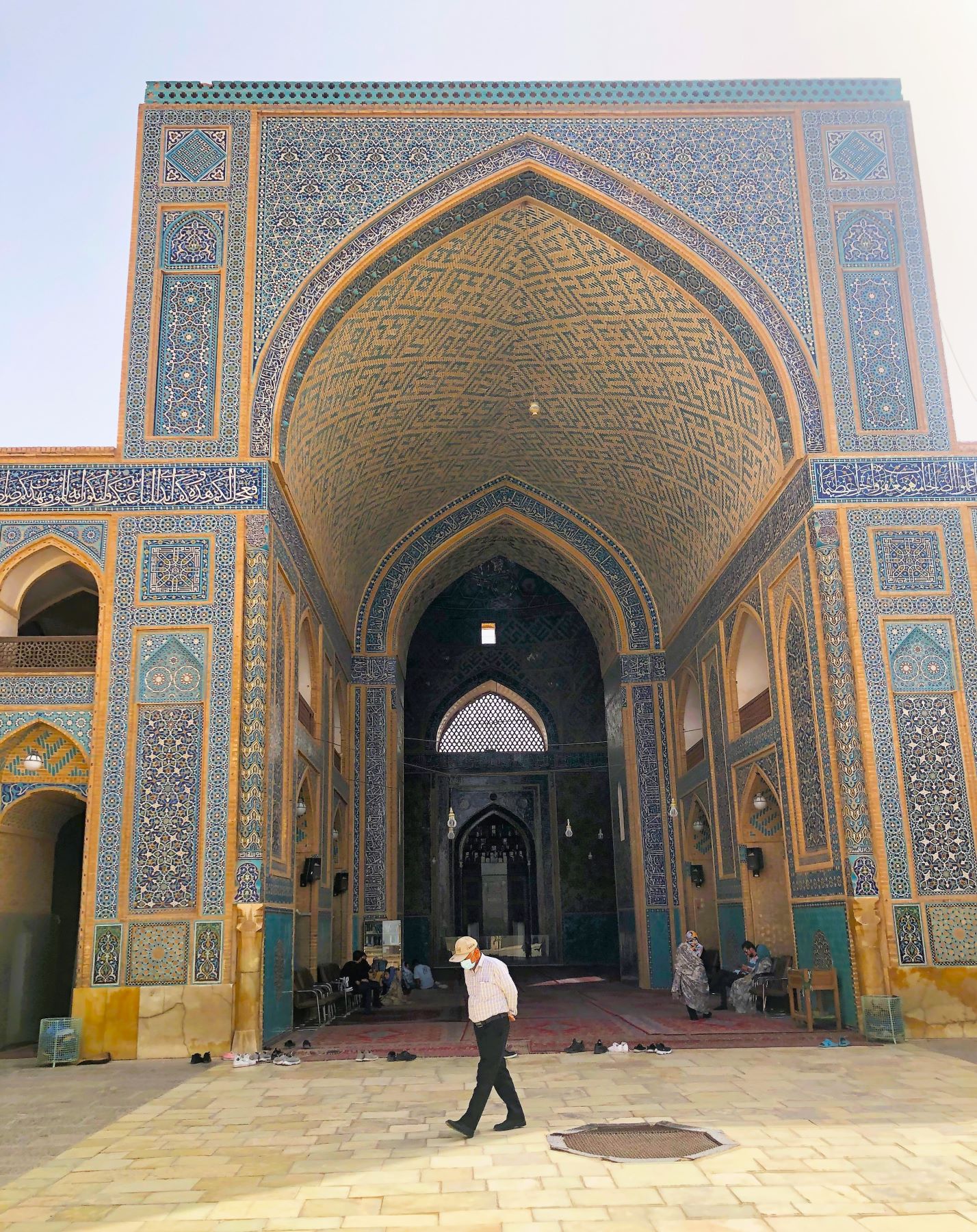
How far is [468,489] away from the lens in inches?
540

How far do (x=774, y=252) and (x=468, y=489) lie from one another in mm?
5671

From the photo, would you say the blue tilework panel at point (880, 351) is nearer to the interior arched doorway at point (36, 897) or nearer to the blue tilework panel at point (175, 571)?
the blue tilework panel at point (175, 571)

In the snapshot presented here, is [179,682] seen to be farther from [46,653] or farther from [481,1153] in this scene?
[481,1153]

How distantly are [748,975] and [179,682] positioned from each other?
5.40m

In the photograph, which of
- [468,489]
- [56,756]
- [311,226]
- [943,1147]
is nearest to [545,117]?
[311,226]

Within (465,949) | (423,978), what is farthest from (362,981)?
(465,949)

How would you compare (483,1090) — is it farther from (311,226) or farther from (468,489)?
(468,489)

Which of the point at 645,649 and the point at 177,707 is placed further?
the point at 645,649

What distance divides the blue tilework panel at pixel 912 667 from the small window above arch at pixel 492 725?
34.0 feet

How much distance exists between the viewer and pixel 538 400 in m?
11.7

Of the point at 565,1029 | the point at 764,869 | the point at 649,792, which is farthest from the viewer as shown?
the point at 649,792

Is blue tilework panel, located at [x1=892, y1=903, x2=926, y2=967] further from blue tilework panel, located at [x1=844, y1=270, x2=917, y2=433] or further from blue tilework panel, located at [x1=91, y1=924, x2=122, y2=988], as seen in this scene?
blue tilework panel, located at [x1=91, y1=924, x2=122, y2=988]

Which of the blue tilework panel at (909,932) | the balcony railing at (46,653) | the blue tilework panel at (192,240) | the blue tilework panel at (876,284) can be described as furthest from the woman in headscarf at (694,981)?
the blue tilework panel at (192,240)

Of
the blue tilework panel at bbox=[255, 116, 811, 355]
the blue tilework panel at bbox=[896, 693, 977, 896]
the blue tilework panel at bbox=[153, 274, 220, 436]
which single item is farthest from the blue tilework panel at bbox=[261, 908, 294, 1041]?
the blue tilework panel at bbox=[255, 116, 811, 355]
